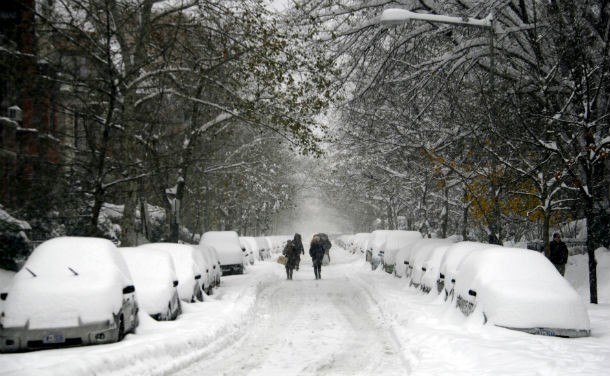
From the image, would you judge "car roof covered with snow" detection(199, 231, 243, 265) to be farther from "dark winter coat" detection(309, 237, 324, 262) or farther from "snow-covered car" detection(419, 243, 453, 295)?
"snow-covered car" detection(419, 243, 453, 295)

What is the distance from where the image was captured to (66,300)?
958cm

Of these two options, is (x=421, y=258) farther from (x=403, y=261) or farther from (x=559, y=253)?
(x=403, y=261)

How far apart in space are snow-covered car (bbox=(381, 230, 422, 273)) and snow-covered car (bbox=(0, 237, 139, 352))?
19.0 metres

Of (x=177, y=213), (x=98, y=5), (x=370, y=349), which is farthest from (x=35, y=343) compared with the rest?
(x=177, y=213)

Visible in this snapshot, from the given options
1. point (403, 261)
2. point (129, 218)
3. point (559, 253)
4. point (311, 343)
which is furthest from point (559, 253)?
point (129, 218)

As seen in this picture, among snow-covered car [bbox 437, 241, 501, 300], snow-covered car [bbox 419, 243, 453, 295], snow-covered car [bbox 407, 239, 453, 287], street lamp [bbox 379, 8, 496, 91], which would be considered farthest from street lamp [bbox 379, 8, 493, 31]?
snow-covered car [bbox 407, 239, 453, 287]

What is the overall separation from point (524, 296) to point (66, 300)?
287 inches

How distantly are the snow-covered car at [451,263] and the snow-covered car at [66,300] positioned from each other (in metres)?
7.21

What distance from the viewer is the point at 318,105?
60.7ft

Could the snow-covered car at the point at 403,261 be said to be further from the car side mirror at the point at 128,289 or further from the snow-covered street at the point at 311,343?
the car side mirror at the point at 128,289

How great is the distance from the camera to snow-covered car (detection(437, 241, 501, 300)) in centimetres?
1438

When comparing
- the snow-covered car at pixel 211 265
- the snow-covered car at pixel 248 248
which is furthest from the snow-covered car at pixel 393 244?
the snow-covered car at pixel 211 265

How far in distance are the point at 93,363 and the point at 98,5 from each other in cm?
1222

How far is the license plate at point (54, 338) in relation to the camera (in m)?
9.28
